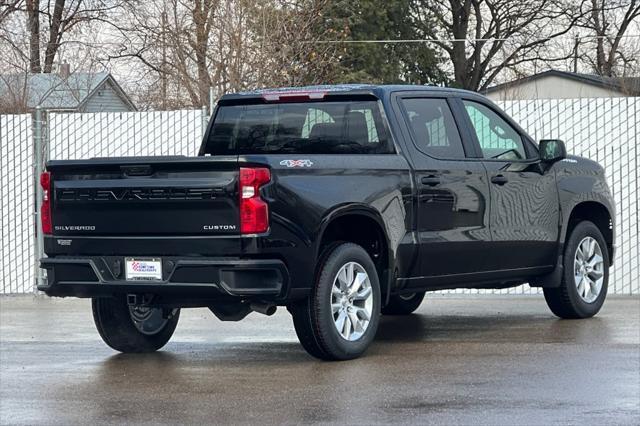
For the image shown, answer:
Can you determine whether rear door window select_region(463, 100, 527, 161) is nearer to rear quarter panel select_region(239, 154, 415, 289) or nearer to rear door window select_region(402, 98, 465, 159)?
rear door window select_region(402, 98, 465, 159)

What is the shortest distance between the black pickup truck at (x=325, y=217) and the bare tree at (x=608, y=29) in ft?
141

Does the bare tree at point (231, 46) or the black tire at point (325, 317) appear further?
the bare tree at point (231, 46)

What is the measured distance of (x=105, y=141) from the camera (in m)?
16.3

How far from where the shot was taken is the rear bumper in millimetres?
9320

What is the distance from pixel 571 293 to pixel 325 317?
328cm

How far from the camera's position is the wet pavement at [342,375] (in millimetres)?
7758

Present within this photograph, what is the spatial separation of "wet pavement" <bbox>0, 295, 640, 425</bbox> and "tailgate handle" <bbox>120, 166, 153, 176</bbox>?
1328 mm

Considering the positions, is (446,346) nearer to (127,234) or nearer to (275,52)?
(127,234)

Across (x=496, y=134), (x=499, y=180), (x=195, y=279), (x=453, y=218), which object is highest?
(x=496, y=134)

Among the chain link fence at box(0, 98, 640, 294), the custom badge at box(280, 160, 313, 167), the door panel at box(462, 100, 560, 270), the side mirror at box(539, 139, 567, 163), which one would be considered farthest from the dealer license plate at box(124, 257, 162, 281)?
the chain link fence at box(0, 98, 640, 294)

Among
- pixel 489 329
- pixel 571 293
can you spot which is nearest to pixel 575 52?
pixel 571 293

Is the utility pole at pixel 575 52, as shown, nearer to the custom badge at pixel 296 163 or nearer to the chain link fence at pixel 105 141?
the chain link fence at pixel 105 141

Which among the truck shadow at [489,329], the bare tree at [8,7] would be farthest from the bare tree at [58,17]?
the truck shadow at [489,329]

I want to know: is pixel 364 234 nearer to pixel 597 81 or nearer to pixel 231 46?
pixel 231 46
